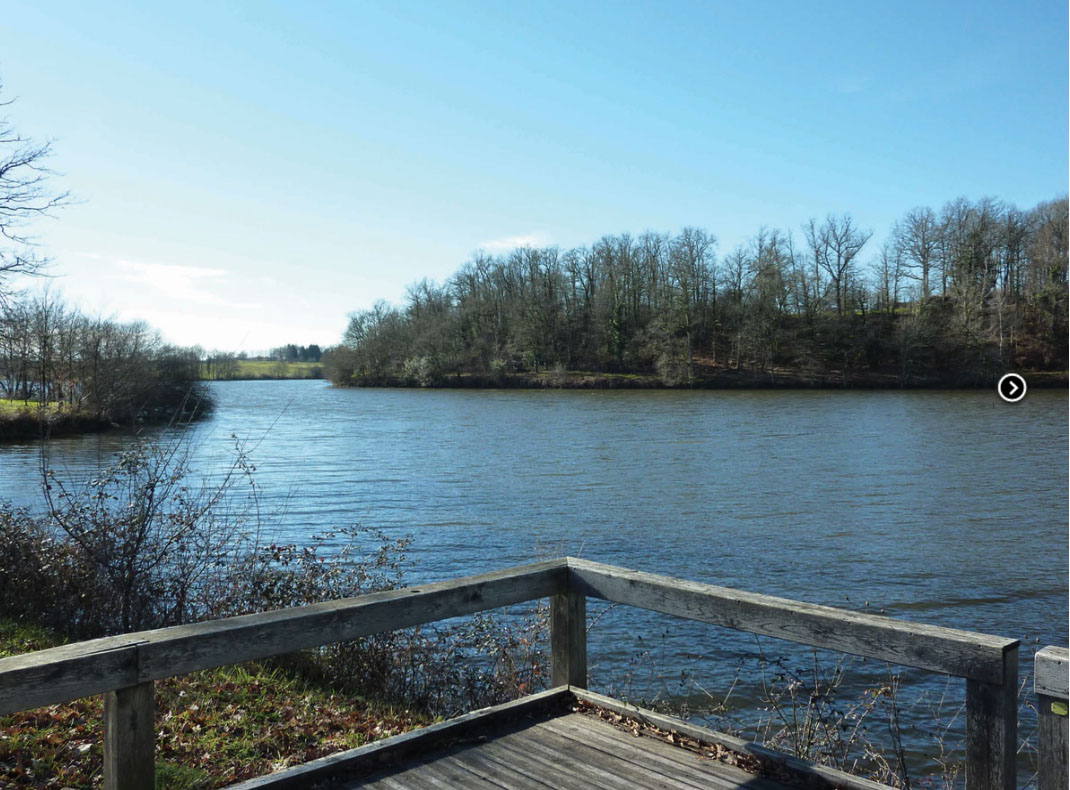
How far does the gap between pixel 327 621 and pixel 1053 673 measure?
9.97 ft

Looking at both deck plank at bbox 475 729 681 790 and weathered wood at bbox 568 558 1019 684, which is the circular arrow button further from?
deck plank at bbox 475 729 681 790

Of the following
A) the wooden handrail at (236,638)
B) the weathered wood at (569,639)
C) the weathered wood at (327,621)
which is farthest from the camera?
the weathered wood at (569,639)

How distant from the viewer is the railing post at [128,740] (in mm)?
3393

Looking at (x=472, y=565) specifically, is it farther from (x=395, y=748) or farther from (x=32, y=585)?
(x=395, y=748)

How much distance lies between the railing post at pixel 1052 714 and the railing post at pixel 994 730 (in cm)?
23

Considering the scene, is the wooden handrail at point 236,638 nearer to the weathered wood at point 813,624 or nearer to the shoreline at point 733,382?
the weathered wood at point 813,624

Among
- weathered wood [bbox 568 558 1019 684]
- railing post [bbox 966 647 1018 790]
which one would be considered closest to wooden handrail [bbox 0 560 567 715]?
weathered wood [bbox 568 558 1019 684]

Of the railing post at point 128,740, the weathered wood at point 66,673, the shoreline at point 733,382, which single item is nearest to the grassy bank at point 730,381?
the shoreline at point 733,382

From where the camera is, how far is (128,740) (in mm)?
3422

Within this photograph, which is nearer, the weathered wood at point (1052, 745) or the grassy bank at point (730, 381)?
the weathered wood at point (1052, 745)

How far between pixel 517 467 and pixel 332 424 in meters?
24.6

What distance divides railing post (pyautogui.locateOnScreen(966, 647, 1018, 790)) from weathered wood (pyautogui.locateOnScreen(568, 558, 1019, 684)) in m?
0.05

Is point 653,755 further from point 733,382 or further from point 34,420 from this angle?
point 733,382

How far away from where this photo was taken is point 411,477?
27.7 meters
